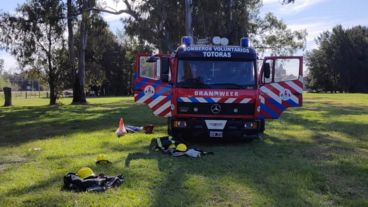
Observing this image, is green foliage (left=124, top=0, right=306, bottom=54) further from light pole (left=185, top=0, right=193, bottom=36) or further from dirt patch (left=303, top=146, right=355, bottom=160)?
dirt patch (left=303, top=146, right=355, bottom=160)

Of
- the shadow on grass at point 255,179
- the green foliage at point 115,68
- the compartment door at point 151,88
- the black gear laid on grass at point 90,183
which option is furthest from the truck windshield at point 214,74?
the green foliage at point 115,68

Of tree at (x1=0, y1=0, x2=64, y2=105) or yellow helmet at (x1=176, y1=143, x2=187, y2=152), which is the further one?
tree at (x1=0, y1=0, x2=64, y2=105)

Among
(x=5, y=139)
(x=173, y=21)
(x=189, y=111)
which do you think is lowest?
(x=5, y=139)

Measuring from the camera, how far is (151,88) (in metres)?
16.2

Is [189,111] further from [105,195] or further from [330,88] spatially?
[330,88]

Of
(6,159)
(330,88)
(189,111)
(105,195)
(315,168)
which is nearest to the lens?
(105,195)

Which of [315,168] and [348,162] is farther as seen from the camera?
[348,162]

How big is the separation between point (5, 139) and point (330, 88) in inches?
3164

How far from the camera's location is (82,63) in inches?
1538

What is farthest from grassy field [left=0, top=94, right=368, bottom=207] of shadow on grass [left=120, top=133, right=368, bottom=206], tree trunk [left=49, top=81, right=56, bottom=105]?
tree trunk [left=49, top=81, right=56, bottom=105]

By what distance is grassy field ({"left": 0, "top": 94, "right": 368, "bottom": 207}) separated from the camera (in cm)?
740

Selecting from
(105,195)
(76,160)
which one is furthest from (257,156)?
(105,195)

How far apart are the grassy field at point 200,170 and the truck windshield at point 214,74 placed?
1.60 meters

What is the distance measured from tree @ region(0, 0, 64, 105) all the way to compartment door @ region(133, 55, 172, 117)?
19.6 m
